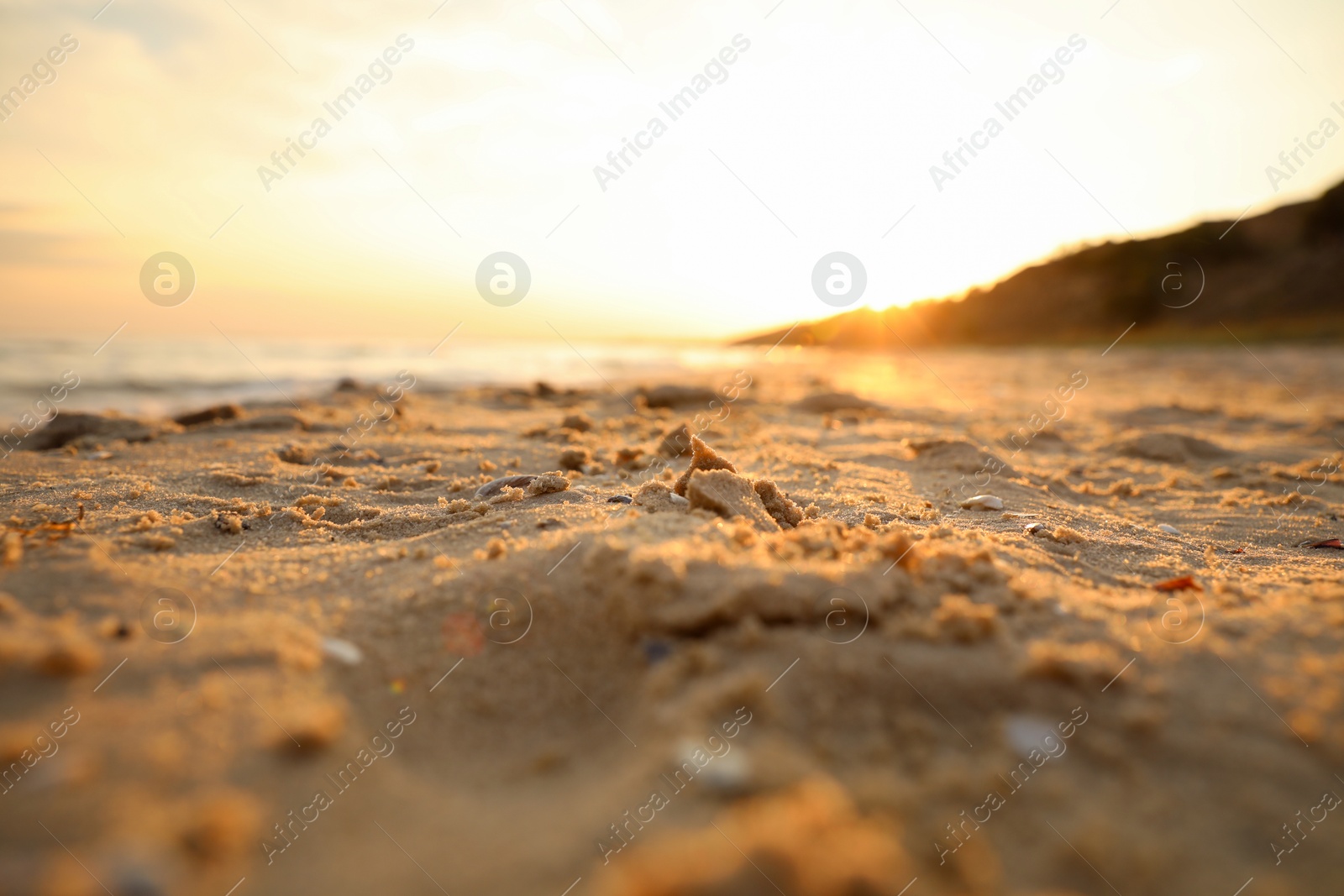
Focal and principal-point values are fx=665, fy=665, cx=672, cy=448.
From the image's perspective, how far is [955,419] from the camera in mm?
7742

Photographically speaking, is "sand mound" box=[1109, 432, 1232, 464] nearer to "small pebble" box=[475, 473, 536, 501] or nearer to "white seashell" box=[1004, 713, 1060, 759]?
"white seashell" box=[1004, 713, 1060, 759]

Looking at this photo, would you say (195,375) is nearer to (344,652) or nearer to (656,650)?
(344,652)

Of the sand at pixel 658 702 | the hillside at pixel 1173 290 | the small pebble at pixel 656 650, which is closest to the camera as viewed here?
the sand at pixel 658 702

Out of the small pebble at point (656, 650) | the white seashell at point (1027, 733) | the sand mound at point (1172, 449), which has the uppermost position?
the white seashell at point (1027, 733)

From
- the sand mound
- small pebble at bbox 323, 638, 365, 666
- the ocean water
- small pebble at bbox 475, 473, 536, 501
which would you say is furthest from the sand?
the ocean water

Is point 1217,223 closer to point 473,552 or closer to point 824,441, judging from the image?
point 824,441

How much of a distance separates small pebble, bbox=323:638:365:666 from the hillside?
2856 cm

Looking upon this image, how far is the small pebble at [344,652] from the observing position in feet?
5.88

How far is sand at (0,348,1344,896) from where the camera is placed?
4.02 ft

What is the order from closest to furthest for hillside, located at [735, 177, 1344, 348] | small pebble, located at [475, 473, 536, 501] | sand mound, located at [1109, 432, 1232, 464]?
small pebble, located at [475, 473, 536, 501], sand mound, located at [1109, 432, 1232, 464], hillside, located at [735, 177, 1344, 348]

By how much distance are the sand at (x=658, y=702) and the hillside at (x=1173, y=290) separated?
27067 mm

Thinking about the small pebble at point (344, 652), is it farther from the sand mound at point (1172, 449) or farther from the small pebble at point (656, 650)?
the sand mound at point (1172, 449)

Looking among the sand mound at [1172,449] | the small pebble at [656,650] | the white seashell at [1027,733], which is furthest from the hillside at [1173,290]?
the small pebble at [656,650]

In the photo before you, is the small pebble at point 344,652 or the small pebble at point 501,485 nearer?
the small pebble at point 344,652
